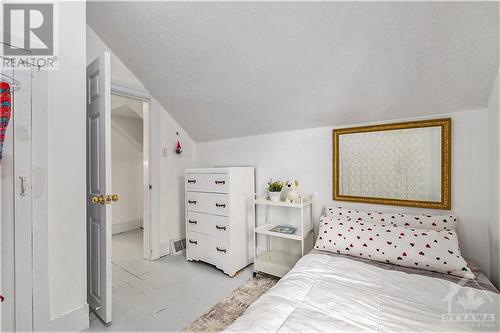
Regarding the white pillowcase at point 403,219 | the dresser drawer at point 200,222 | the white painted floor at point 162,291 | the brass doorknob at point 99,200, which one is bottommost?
the white painted floor at point 162,291

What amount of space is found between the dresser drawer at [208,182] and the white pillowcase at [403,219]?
113cm

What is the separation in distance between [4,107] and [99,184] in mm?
693

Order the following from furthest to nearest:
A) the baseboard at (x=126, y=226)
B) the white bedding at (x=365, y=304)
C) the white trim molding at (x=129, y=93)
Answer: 1. the baseboard at (x=126, y=226)
2. the white trim molding at (x=129, y=93)
3. the white bedding at (x=365, y=304)

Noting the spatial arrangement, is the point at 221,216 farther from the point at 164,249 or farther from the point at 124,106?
the point at 124,106

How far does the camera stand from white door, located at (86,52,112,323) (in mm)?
1646

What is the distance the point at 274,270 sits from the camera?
2271mm

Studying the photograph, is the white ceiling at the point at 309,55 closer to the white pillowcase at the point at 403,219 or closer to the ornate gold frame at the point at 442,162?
the ornate gold frame at the point at 442,162

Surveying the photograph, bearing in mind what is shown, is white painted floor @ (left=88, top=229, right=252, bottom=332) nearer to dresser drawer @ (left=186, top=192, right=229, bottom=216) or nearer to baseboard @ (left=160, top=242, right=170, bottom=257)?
baseboard @ (left=160, top=242, right=170, bottom=257)

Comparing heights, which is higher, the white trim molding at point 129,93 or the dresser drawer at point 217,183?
the white trim molding at point 129,93

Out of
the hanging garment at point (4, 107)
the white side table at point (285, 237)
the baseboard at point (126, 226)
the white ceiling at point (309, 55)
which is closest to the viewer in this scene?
the hanging garment at point (4, 107)

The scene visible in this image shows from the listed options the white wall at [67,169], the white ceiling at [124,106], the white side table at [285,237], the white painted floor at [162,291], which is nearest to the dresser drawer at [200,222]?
the white painted floor at [162,291]

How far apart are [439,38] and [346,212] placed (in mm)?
1431

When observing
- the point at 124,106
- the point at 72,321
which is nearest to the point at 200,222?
the point at 72,321

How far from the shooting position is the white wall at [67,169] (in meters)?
1.53
